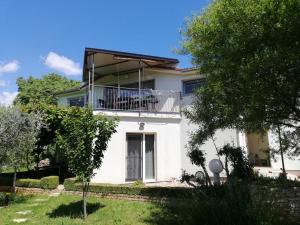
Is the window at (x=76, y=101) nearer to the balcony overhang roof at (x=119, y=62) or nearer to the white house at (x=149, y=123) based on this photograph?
the balcony overhang roof at (x=119, y=62)

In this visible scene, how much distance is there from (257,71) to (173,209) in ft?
18.0

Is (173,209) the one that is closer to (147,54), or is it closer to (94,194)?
(94,194)

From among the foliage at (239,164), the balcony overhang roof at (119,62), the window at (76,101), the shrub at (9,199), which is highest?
the balcony overhang roof at (119,62)

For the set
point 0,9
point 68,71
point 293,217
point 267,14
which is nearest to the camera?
point 267,14

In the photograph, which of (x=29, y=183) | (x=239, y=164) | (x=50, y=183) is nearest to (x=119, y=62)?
(x=50, y=183)

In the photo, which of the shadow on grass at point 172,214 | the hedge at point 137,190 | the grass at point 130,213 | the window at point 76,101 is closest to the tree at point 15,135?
the grass at point 130,213

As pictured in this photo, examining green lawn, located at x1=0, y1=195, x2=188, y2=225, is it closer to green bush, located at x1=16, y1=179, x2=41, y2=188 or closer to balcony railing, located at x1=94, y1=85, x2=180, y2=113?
green bush, located at x1=16, y1=179, x2=41, y2=188

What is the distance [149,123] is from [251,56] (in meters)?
9.98

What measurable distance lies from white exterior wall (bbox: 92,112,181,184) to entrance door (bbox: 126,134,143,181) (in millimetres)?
347

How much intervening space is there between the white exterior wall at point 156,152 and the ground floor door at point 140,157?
30 cm

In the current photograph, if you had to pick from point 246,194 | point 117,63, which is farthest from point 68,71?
point 246,194

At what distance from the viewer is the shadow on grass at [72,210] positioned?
9.62 metres

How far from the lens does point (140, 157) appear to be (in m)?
15.7

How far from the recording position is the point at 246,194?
7.00 meters
